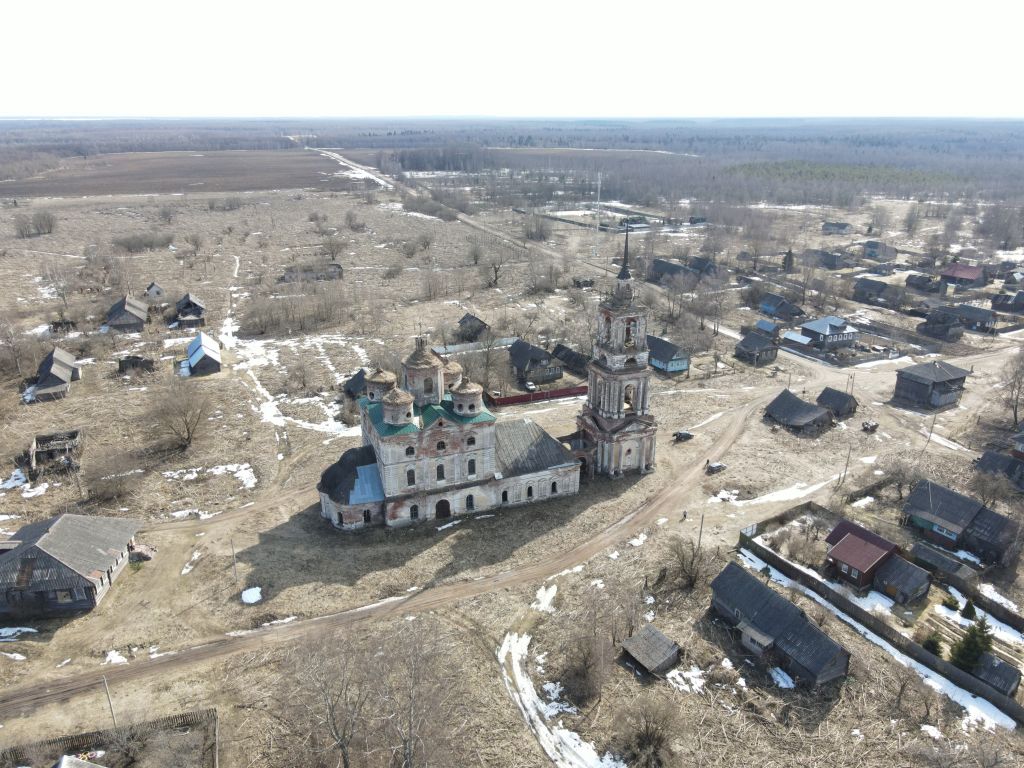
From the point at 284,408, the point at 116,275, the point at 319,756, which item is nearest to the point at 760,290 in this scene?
the point at 284,408

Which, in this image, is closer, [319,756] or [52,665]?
[319,756]

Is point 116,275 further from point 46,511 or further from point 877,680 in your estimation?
point 877,680

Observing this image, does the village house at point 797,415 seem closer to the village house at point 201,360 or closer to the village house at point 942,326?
the village house at point 942,326

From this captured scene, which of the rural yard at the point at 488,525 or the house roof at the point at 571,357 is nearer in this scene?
the rural yard at the point at 488,525

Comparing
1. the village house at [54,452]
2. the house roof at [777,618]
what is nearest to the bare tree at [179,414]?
the village house at [54,452]

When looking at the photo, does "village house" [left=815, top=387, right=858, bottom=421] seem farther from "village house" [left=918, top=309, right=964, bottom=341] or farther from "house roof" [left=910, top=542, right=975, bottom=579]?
"village house" [left=918, top=309, right=964, bottom=341]
